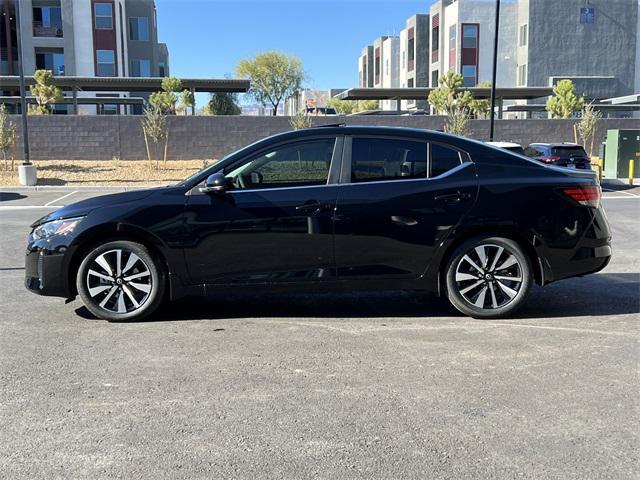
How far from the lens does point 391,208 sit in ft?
18.1

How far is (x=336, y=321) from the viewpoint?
570 centimetres

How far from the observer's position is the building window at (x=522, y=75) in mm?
54656

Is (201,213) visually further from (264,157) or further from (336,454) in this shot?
(336,454)

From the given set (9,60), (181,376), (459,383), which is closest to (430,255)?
(459,383)

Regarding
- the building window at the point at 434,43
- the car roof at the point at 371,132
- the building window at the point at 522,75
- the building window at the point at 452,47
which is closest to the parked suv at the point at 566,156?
the car roof at the point at 371,132

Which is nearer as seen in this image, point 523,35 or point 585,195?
point 585,195

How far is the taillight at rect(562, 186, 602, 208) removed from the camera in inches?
224

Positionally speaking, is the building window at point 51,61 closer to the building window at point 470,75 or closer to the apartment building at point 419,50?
the building window at point 470,75

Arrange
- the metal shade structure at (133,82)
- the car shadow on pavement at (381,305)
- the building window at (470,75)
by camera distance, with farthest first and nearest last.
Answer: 1. the building window at (470,75)
2. the metal shade structure at (133,82)
3. the car shadow on pavement at (381,305)

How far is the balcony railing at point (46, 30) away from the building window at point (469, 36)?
34170 millimetres

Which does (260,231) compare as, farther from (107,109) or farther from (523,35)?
(523,35)

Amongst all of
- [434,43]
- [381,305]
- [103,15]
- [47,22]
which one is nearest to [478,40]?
[434,43]

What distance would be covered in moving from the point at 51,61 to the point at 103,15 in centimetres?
533

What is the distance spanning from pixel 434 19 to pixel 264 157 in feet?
209
